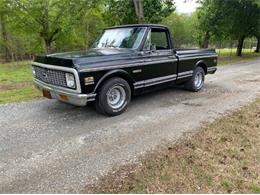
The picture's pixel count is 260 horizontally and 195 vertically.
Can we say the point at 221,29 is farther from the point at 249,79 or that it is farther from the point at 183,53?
the point at 183,53

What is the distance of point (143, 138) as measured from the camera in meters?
4.38

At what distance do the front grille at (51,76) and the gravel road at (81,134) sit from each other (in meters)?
0.77

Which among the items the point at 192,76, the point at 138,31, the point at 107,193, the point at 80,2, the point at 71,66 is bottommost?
the point at 107,193

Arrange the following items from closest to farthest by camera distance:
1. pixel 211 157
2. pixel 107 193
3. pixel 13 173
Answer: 1. pixel 107 193
2. pixel 13 173
3. pixel 211 157

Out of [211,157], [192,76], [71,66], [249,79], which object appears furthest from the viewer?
[249,79]

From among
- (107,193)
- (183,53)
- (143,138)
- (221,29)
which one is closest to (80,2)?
(183,53)

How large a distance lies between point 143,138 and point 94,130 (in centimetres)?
97

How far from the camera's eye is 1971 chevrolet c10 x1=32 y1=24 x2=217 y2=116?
15.6 feet

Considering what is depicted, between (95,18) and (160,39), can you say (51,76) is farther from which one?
(95,18)

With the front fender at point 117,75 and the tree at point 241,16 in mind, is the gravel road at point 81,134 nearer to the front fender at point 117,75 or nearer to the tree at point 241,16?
the front fender at point 117,75

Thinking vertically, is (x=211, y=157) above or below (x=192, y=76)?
below

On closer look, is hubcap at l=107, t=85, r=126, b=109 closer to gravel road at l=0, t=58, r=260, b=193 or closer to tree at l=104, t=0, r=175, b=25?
gravel road at l=0, t=58, r=260, b=193

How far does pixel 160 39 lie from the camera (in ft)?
21.5

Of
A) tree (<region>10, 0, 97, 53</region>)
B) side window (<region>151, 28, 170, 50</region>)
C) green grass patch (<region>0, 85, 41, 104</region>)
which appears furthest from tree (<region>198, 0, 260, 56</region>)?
green grass patch (<region>0, 85, 41, 104</region>)
